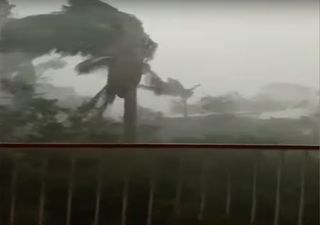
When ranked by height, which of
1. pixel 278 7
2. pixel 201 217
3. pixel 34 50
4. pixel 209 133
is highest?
pixel 278 7

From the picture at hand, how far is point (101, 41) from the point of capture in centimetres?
212

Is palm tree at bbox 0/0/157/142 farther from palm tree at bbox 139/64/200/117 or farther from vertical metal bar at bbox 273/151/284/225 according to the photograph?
vertical metal bar at bbox 273/151/284/225

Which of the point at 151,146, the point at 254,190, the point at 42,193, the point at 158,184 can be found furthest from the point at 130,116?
the point at 254,190

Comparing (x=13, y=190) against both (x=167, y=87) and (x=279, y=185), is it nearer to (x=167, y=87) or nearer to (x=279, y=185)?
(x=167, y=87)

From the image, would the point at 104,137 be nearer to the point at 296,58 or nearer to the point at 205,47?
the point at 205,47

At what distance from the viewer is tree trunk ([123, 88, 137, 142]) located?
6.98 ft

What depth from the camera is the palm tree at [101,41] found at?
2090mm

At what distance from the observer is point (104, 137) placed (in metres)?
2.12

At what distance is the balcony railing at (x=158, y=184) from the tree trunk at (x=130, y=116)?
0.16ft

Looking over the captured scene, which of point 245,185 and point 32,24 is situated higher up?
point 32,24

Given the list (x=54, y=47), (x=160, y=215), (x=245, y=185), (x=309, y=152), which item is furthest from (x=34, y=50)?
(x=309, y=152)

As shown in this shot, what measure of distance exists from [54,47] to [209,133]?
0.65 m

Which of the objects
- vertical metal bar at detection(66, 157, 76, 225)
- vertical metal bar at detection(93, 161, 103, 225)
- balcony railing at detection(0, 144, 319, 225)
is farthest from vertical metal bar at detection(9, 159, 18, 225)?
vertical metal bar at detection(93, 161, 103, 225)

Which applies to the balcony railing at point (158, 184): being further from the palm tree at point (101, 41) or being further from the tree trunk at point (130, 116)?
the palm tree at point (101, 41)
